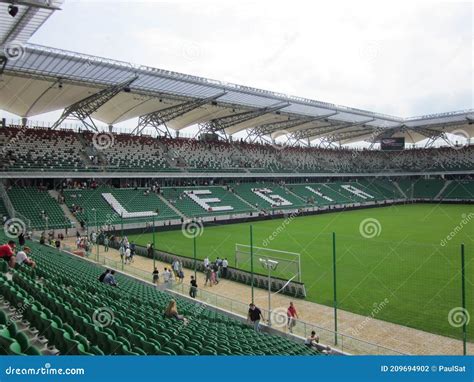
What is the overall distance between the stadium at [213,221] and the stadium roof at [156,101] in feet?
0.77

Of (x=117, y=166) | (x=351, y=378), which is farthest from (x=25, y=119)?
(x=351, y=378)

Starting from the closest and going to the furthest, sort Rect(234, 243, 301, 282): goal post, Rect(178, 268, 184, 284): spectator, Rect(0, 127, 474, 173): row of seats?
Rect(178, 268, 184, 284): spectator
Rect(234, 243, 301, 282): goal post
Rect(0, 127, 474, 173): row of seats

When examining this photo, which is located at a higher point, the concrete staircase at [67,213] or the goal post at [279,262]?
the concrete staircase at [67,213]

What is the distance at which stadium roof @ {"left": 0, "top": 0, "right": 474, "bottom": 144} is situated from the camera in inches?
1261

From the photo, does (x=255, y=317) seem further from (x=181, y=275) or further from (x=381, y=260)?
(x=381, y=260)

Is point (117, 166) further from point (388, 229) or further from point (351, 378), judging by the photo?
point (351, 378)

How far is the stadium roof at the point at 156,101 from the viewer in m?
32.0

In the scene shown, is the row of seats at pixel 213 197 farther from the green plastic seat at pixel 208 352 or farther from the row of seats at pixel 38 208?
the green plastic seat at pixel 208 352

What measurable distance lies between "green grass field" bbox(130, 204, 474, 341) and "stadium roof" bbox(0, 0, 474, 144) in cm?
1490

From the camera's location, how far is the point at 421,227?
3875 centimetres

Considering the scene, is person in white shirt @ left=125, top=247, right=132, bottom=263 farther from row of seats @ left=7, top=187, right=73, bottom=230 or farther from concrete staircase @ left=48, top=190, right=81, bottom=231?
concrete staircase @ left=48, top=190, right=81, bottom=231

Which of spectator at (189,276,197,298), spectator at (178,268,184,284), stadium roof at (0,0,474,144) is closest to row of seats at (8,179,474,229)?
spectator at (178,268,184,284)

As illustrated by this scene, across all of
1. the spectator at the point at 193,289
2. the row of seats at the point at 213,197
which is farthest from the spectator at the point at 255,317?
the row of seats at the point at 213,197

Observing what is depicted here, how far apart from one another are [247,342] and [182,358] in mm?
3671
